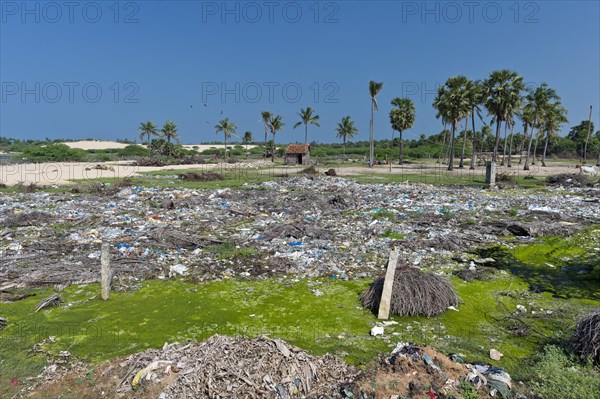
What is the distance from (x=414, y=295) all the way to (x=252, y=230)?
5.89 meters

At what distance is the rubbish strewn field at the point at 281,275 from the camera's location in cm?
475

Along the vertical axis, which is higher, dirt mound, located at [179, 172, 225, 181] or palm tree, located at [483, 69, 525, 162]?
palm tree, located at [483, 69, 525, 162]

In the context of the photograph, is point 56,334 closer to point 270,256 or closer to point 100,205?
point 270,256

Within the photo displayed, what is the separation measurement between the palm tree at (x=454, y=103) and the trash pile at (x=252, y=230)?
757 inches

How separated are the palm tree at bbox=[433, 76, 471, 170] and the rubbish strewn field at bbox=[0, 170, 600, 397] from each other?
21942 mm

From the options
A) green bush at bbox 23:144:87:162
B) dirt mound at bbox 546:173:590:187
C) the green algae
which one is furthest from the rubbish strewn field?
green bush at bbox 23:144:87:162

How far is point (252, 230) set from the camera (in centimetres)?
1056

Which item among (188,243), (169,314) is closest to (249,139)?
(188,243)

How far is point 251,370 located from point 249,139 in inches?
2142

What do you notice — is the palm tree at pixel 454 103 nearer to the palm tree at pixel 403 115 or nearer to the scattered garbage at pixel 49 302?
the palm tree at pixel 403 115

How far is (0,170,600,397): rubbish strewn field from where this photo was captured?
475cm

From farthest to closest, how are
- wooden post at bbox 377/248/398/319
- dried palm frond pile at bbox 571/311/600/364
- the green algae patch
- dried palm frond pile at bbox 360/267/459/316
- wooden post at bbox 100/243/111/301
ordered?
the green algae patch < wooden post at bbox 100/243/111/301 < dried palm frond pile at bbox 360/267/459/316 < wooden post at bbox 377/248/398/319 < dried palm frond pile at bbox 571/311/600/364

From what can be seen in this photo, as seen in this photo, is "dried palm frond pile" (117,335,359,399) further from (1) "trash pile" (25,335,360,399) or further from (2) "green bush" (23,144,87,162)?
(2) "green bush" (23,144,87,162)

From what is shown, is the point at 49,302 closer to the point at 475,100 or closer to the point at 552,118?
the point at 475,100
